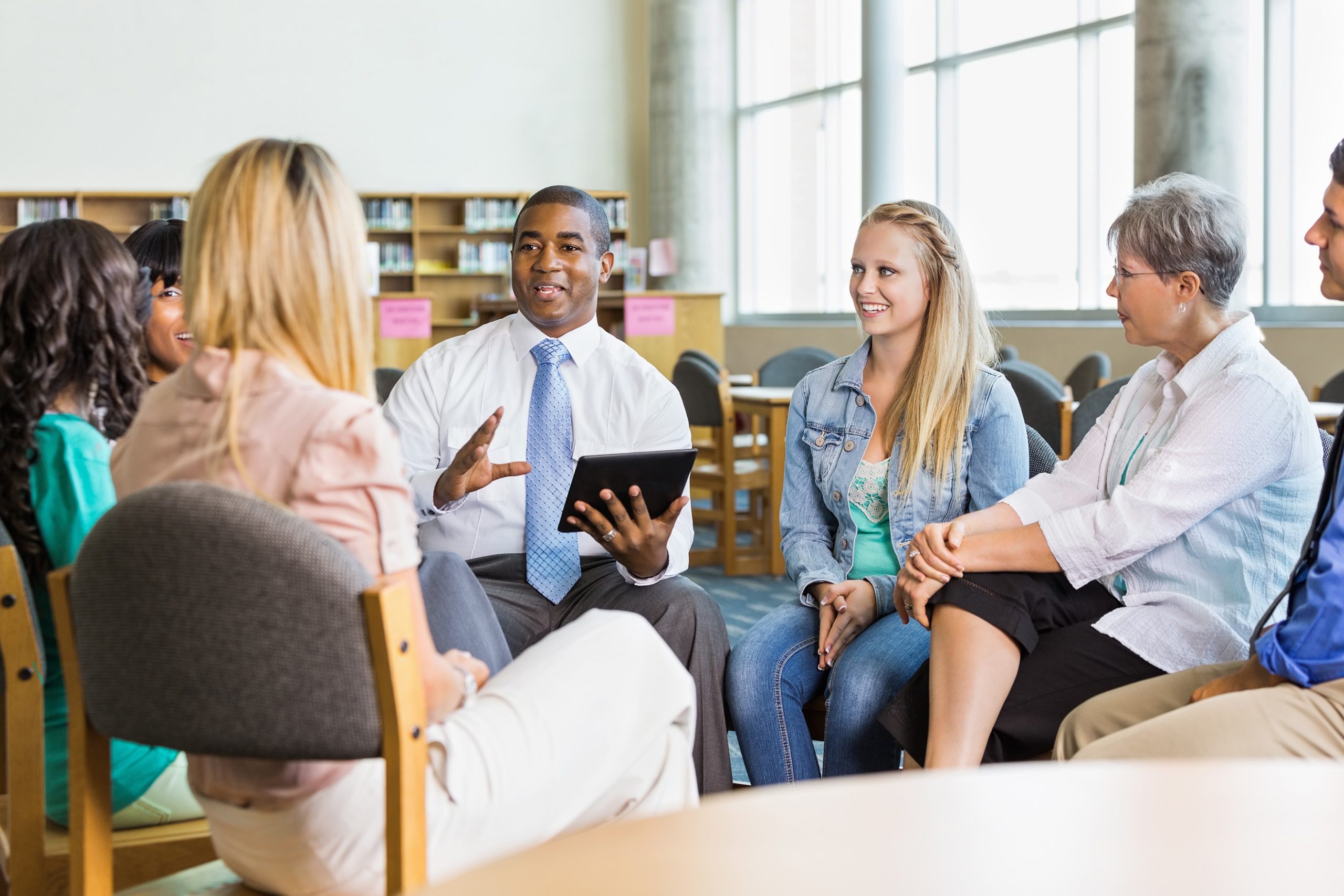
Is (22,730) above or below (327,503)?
below

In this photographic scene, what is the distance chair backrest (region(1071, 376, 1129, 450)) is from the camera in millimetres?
2982

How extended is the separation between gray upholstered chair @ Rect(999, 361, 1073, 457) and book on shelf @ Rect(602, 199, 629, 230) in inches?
273

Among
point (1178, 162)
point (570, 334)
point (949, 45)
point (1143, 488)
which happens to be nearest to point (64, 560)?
point (570, 334)

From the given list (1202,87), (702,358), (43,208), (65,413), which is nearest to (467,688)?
(65,413)

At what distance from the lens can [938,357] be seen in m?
2.29

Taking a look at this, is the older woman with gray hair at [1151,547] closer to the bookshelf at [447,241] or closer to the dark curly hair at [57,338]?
the dark curly hair at [57,338]

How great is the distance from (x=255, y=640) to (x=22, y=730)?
0.50m

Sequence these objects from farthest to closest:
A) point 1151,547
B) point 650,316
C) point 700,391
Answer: point 650,316 → point 700,391 → point 1151,547

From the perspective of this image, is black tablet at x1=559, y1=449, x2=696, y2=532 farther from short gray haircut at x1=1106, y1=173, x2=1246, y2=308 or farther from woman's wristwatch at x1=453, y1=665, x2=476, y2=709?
short gray haircut at x1=1106, y1=173, x2=1246, y2=308

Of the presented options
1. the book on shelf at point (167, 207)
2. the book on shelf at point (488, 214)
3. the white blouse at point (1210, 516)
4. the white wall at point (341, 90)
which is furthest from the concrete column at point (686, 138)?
the white blouse at point (1210, 516)

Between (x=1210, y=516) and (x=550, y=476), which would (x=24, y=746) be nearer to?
(x=550, y=476)

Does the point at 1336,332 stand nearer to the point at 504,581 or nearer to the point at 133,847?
the point at 504,581

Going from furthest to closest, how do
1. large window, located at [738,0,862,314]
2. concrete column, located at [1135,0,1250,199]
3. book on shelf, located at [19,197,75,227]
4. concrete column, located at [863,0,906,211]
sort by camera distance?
1. large window, located at [738,0,862,314]
2. book on shelf, located at [19,197,75,227]
3. concrete column, located at [863,0,906,211]
4. concrete column, located at [1135,0,1250,199]

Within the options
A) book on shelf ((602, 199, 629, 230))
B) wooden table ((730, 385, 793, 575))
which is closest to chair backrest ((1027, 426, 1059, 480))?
wooden table ((730, 385, 793, 575))
